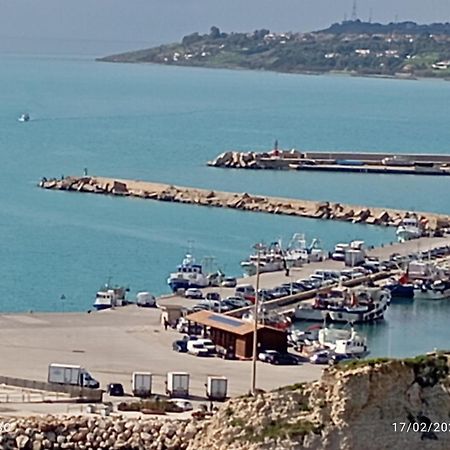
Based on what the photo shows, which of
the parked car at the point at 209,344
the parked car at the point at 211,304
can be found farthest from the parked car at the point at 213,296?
the parked car at the point at 209,344

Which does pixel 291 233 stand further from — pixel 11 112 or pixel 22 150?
pixel 11 112

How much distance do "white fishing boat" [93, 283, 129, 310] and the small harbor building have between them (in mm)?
4147

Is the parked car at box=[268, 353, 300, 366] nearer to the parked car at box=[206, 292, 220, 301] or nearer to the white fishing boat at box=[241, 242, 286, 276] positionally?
the parked car at box=[206, 292, 220, 301]

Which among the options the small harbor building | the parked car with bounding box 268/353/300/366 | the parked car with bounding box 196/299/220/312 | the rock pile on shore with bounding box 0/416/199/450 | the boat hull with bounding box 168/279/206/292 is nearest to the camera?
the rock pile on shore with bounding box 0/416/199/450

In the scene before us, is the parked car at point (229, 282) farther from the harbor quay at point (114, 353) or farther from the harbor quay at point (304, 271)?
the harbor quay at point (114, 353)

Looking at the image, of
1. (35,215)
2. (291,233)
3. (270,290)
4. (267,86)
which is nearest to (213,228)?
(291,233)

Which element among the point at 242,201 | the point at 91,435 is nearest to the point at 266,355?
the point at 91,435

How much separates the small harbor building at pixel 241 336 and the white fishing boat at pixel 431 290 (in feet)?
24.5

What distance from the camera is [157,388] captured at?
1805 cm

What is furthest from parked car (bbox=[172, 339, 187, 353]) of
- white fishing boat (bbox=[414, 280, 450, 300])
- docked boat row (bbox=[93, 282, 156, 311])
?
white fishing boat (bbox=[414, 280, 450, 300])

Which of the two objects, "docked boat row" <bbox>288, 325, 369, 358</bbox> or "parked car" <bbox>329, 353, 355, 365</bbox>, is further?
"docked boat row" <bbox>288, 325, 369, 358</bbox>

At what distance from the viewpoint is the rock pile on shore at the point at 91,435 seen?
39.4 ft

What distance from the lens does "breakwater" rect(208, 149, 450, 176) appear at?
5734 cm

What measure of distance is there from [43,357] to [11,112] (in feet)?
238
